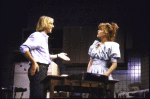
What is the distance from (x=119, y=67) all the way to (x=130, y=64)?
282 millimetres

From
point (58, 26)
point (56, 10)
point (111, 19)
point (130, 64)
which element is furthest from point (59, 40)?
point (130, 64)

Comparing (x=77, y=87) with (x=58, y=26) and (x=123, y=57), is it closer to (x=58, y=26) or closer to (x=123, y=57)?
(x=123, y=57)

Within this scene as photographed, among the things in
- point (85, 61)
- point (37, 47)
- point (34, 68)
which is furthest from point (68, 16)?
point (34, 68)

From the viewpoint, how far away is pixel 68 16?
19.5ft

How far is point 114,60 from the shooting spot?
2.47 meters

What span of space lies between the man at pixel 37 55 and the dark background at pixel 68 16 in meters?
2.97

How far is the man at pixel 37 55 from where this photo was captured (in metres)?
2.23

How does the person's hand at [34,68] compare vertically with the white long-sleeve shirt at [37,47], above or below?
below

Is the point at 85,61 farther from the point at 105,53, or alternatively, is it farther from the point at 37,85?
the point at 37,85

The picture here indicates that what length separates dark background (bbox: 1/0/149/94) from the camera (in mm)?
5297

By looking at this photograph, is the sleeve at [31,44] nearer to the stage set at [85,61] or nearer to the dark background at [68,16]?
the stage set at [85,61]

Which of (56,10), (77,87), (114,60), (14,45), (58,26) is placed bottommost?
(77,87)

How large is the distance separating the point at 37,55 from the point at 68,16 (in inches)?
148

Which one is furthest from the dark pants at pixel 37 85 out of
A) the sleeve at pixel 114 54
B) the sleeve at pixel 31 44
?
the sleeve at pixel 114 54
